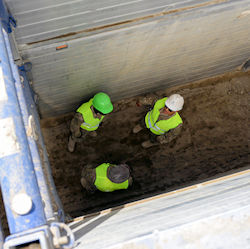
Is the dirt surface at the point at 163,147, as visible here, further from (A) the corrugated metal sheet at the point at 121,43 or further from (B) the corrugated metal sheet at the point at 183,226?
(B) the corrugated metal sheet at the point at 183,226

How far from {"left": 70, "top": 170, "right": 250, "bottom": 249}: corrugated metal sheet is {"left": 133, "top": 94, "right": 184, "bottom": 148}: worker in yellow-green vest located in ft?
7.39

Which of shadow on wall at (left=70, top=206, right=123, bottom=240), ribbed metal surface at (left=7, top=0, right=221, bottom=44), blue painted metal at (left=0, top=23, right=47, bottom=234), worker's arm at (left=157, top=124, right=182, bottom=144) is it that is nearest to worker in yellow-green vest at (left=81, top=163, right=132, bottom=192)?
shadow on wall at (left=70, top=206, right=123, bottom=240)

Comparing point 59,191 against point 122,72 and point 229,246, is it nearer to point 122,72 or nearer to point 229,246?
point 122,72

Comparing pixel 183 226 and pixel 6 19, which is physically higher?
pixel 6 19

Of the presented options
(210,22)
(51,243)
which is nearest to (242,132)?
(210,22)

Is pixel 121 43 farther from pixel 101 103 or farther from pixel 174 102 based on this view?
pixel 174 102

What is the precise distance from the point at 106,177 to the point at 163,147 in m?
2.34

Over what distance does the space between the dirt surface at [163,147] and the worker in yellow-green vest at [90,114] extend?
735 millimetres

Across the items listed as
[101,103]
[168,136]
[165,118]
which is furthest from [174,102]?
[101,103]

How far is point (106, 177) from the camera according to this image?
489cm

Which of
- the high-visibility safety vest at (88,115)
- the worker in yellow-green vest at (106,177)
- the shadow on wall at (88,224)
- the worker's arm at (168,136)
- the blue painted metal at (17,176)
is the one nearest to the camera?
the blue painted metal at (17,176)

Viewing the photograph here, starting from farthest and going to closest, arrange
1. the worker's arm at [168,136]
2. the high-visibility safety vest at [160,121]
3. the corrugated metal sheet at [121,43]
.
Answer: the worker's arm at [168,136] < the high-visibility safety vest at [160,121] < the corrugated metal sheet at [121,43]

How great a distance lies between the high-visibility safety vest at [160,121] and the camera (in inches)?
213

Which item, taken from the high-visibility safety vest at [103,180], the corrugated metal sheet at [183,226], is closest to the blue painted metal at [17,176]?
the corrugated metal sheet at [183,226]
